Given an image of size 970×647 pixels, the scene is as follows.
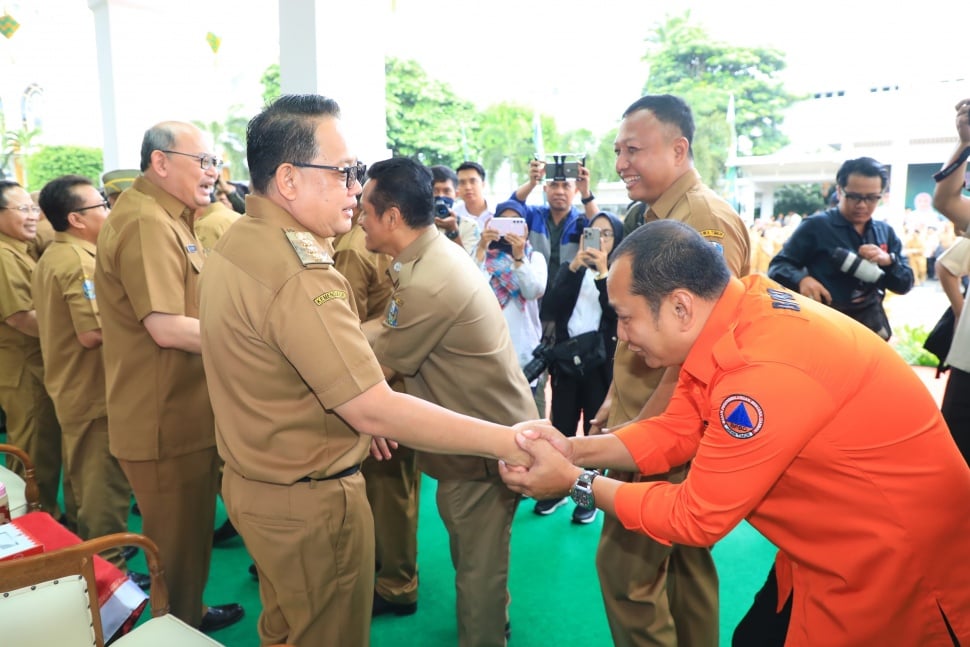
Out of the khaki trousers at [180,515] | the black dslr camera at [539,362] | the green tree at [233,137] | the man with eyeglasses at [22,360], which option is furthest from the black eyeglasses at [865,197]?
the green tree at [233,137]

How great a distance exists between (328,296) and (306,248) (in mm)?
128

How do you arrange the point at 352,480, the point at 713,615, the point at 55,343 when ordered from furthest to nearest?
the point at 55,343 → the point at 713,615 → the point at 352,480

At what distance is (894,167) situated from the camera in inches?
448

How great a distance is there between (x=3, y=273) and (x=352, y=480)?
280 centimetres

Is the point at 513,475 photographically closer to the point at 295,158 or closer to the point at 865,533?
the point at 865,533


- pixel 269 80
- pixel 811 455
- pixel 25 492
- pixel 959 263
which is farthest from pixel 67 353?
pixel 269 80

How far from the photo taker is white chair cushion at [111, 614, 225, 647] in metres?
1.60

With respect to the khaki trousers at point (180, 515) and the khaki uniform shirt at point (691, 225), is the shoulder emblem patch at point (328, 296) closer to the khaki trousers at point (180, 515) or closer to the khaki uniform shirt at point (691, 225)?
the khaki uniform shirt at point (691, 225)

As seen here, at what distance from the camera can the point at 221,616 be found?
2637 millimetres

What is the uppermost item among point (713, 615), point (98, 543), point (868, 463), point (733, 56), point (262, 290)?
point (733, 56)

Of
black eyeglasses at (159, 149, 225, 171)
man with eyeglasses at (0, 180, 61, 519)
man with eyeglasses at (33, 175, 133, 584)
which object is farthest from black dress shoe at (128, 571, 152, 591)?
black eyeglasses at (159, 149, 225, 171)

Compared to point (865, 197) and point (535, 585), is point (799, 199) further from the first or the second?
point (535, 585)

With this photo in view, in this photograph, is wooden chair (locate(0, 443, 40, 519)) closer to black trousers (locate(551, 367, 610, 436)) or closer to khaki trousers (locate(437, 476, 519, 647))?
khaki trousers (locate(437, 476, 519, 647))

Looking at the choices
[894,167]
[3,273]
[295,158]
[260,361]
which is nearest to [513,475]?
[260,361]
